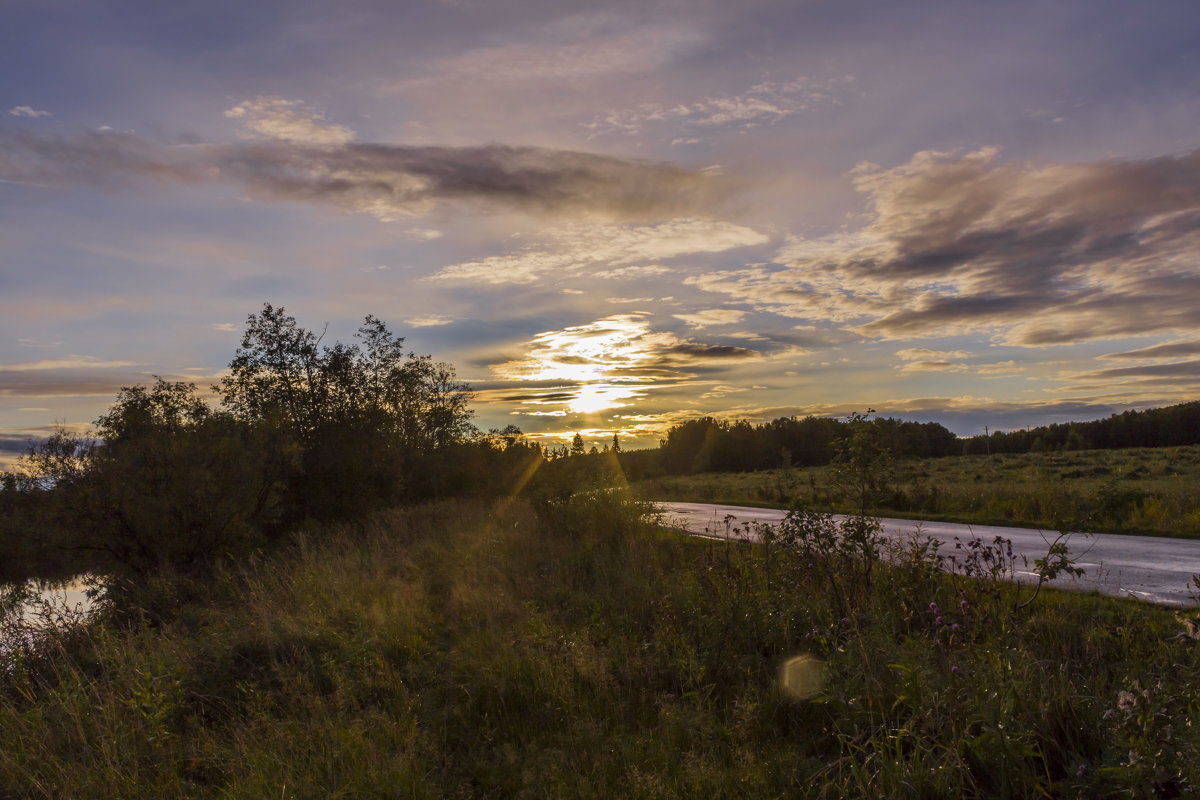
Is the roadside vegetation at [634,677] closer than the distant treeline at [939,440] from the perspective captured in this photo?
Yes

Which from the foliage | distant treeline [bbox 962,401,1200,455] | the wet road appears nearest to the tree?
the foliage

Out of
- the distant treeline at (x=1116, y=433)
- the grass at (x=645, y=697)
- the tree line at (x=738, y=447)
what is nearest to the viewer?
the grass at (x=645, y=697)

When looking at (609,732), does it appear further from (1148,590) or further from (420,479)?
(420,479)

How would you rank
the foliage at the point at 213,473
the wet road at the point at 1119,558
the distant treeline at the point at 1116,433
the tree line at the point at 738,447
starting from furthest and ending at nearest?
the tree line at the point at 738,447
the distant treeline at the point at 1116,433
the foliage at the point at 213,473
the wet road at the point at 1119,558

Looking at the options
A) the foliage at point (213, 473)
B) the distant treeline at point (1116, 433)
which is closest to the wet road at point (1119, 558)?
the foliage at point (213, 473)

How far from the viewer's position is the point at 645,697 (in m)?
6.20

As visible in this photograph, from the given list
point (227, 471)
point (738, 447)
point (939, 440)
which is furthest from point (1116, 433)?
point (227, 471)

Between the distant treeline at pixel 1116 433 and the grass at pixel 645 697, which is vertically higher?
the distant treeline at pixel 1116 433

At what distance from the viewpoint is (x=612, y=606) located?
367 inches

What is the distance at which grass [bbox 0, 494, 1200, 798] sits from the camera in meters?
4.28

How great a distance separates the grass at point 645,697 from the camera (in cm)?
428

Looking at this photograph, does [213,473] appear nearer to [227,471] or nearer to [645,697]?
[227,471]

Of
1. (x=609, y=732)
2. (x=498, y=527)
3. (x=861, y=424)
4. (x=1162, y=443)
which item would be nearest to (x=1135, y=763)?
(x=609, y=732)

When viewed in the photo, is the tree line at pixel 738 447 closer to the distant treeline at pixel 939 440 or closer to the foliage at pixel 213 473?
the distant treeline at pixel 939 440
